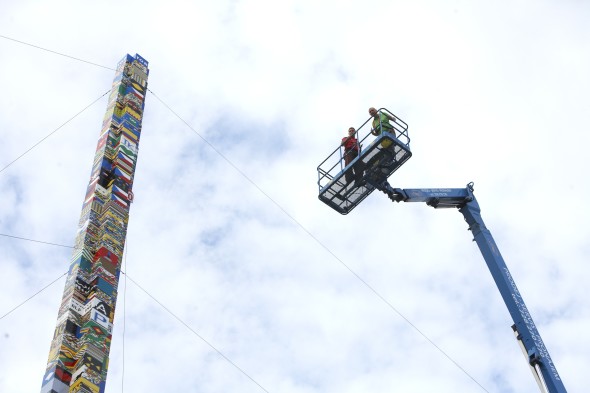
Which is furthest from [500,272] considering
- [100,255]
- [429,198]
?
[100,255]

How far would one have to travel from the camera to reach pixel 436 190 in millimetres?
29172

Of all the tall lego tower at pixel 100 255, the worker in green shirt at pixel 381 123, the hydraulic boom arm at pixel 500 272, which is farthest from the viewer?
the worker in green shirt at pixel 381 123

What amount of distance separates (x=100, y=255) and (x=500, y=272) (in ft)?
40.3

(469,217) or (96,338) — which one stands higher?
(469,217)

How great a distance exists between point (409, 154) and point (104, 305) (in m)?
10.9

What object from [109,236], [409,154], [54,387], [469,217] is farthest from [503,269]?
[54,387]

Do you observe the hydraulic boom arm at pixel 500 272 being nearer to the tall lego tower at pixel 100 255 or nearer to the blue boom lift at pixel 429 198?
the blue boom lift at pixel 429 198

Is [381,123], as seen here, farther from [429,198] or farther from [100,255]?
[100,255]

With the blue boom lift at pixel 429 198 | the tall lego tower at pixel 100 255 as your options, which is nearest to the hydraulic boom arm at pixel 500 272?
the blue boom lift at pixel 429 198

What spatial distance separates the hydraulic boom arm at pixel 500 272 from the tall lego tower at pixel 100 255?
8.17 m

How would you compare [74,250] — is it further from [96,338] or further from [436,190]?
[436,190]

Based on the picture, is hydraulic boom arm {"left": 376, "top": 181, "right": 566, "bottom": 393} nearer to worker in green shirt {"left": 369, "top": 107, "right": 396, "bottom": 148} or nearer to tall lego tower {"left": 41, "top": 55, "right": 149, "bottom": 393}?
worker in green shirt {"left": 369, "top": 107, "right": 396, "bottom": 148}

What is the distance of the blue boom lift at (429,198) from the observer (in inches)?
990

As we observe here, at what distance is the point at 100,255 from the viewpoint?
22562 millimetres
